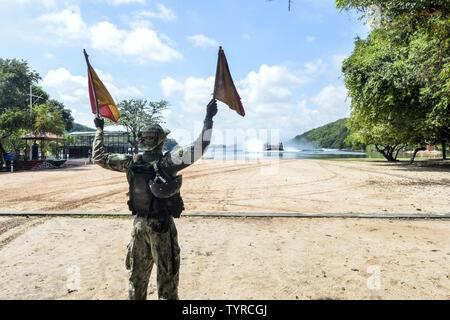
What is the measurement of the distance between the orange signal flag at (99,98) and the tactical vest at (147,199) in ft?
3.55

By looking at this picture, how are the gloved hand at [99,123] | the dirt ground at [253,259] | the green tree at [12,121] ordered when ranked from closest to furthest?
the gloved hand at [99,123], the dirt ground at [253,259], the green tree at [12,121]

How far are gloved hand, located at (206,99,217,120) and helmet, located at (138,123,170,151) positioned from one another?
1.89ft

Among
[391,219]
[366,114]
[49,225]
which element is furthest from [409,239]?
[366,114]

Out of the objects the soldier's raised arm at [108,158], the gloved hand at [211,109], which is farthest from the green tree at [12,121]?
the gloved hand at [211,109]

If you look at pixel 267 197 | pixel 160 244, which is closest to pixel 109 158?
pixel 160 244

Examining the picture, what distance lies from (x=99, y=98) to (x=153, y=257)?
7.11ft

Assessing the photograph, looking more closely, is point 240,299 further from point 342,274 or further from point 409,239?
point 409,239

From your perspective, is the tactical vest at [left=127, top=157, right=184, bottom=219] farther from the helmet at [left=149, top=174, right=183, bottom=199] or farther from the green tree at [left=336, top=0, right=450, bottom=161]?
the green tree at [left=336, top=0, right=450, bottom=161]

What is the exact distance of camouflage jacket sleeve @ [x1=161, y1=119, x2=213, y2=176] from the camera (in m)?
3.64

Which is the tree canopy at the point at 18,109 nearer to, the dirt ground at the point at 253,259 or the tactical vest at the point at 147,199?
the dirt ground at the point at 253,259

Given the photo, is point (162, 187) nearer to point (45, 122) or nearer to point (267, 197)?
point (267, 197)

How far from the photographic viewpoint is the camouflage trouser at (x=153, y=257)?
3.67 metres

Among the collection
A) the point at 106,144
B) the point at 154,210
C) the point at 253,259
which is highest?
the point at 106,144

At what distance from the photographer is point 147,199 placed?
3.72 meters
